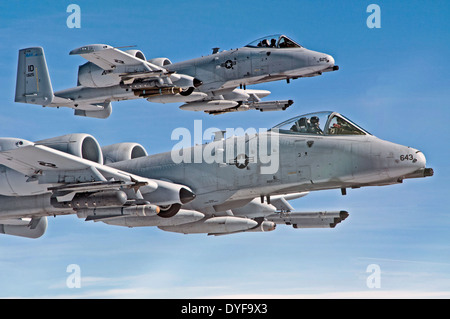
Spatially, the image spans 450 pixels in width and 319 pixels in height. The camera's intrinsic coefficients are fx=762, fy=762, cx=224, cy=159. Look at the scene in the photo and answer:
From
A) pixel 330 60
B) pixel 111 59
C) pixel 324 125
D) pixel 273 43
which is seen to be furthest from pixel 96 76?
pixel 324 125

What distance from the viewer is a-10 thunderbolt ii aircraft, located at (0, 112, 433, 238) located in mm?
23141

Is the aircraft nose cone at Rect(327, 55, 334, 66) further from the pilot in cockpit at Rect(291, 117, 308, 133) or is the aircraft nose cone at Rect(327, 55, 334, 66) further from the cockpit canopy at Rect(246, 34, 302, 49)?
the pilot in cockpit at Rect(291, 117, 308, 133)

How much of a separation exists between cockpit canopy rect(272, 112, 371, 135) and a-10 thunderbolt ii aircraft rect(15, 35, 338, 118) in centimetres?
798

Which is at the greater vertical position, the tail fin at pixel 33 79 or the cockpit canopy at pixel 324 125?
the tail fin at pixel 33 79

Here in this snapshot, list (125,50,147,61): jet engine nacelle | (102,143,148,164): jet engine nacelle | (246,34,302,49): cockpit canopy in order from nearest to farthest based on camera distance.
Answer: (102,143,148,164): jet engine nacelle → (125,50,147,61): jet engine nacelle → (246,34,302,49): cockpit canopy

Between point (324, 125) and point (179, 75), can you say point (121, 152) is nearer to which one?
point (179, 75)

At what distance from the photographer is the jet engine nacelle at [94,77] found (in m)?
32.6

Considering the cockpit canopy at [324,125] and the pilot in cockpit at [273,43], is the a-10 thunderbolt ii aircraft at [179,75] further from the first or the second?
the cockpit canopy at [324,125]

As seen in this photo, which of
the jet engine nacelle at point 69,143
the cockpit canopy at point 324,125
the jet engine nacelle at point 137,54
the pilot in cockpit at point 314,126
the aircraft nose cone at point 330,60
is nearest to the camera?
the cockpit canopy at point 324,125

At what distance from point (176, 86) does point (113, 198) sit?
28.9ft

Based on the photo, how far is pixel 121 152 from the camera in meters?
28.5

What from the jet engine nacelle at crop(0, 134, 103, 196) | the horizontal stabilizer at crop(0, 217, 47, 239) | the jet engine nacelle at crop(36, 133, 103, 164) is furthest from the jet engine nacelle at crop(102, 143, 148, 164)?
the horizontal stabilizer at crop(0, 217, 47, 239)

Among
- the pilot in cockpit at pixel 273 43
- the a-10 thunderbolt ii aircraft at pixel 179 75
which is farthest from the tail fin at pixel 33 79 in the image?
the pilot in cockpit at pixel 273 43

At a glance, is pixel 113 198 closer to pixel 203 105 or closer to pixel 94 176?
pixel 94 176
